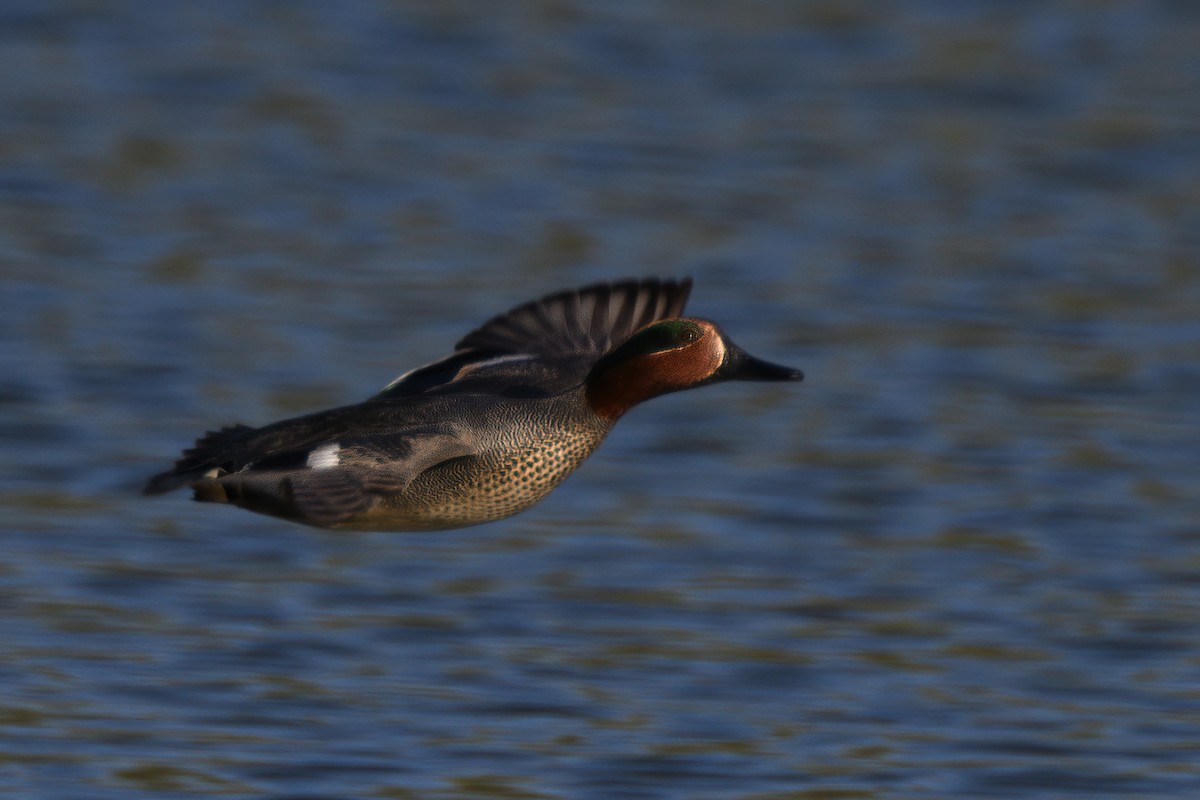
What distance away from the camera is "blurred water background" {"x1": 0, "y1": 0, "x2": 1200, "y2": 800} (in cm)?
673

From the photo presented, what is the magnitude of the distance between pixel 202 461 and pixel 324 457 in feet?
1.05

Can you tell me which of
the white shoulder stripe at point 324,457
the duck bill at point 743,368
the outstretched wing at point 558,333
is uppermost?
the outstretched wing at point 558,333

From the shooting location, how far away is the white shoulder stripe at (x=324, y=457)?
5.69 meters

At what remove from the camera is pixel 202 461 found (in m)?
5.87

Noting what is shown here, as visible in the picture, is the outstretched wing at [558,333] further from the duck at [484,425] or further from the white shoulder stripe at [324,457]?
the white shoulder stripe at [324,457]

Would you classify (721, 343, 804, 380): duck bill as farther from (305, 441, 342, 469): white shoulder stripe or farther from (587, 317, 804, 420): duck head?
(305, 441, 342, 469): white shoulder stripe

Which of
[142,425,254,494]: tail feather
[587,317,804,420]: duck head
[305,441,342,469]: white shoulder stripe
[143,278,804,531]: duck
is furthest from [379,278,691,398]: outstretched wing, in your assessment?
[305,441,342,469]: white shoulder stripe

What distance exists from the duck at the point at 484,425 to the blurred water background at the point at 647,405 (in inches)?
31.8

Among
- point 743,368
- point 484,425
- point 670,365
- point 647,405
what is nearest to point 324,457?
point 484,425

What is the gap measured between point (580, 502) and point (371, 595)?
1.20 meters

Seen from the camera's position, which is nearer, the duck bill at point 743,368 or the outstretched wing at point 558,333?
the duck bill at point 743,368

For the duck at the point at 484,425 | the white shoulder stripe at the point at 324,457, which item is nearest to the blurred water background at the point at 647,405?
the duck at the point at 484,425

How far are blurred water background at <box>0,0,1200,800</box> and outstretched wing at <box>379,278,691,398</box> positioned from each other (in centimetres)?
90

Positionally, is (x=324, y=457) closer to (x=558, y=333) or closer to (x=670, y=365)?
(x=670, y=365)
